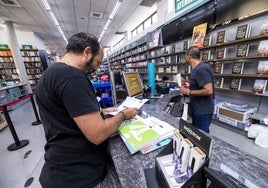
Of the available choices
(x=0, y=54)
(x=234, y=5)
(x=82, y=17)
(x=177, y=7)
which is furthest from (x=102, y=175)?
(x=0, y=54)

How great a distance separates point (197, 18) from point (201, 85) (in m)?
2.40

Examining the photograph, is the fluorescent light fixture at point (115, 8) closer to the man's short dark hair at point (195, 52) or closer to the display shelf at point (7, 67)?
the man's short dark hair at point (195, 52)

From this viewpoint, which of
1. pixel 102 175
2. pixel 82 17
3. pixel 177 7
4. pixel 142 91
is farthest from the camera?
pixel 82 17

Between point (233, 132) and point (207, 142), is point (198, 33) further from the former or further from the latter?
point (207, 142)

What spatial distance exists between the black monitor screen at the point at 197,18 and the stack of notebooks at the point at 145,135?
311 cm

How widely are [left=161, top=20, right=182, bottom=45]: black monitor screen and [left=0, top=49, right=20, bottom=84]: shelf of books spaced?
720 centimetres

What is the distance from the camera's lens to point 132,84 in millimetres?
1892

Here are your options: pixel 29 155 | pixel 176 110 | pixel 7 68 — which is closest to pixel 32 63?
pixel 7 68

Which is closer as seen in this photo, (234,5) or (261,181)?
(261,181)

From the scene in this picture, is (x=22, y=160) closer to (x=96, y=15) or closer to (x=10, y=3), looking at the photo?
(x=10, y=3)

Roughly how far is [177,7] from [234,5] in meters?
1.64

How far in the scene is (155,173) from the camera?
0.60 m

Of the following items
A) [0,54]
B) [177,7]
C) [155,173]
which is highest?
[177,7]

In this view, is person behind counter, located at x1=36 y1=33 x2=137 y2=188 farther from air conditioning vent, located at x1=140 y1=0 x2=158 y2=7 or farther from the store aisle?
air conditioning vent, located at x1=140 y1=0 x2=158 y2=7
